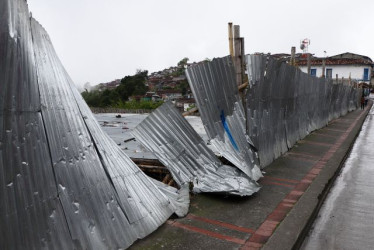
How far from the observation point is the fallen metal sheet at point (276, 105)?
23.8 feet

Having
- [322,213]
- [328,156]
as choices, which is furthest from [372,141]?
[322,213]

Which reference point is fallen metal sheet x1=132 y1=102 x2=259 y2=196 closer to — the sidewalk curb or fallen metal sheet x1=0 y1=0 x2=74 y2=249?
the sidewalk curb

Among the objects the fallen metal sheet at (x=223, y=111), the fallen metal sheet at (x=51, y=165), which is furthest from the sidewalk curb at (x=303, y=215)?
the fallen metal sheet at (x=51, y=165)

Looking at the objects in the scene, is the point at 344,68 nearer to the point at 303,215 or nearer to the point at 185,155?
the point at 303,215

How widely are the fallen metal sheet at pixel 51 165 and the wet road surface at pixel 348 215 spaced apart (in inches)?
93.4

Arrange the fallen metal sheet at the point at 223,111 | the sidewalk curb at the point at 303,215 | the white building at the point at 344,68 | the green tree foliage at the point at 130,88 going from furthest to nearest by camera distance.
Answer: the green tree foliage at the point at 130,88 < the white building at the point at 344,68 < the fallen metal sheet at the point at 223,111 < the sidewalk curb at the point at 303,215

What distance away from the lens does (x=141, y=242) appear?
4020mm

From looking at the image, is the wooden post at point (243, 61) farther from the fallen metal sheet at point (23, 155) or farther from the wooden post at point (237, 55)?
the fallen metal sheet at point (23, 155)

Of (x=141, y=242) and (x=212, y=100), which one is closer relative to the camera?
(x=141, y=242)

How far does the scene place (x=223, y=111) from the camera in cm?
633

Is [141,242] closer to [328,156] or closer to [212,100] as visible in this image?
Answer: [212,100]

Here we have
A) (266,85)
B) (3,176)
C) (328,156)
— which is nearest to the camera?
(3,176)

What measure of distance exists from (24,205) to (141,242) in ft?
4.91

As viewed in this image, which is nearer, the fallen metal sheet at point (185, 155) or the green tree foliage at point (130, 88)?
the fallen metal sheet at point (185, 155)
